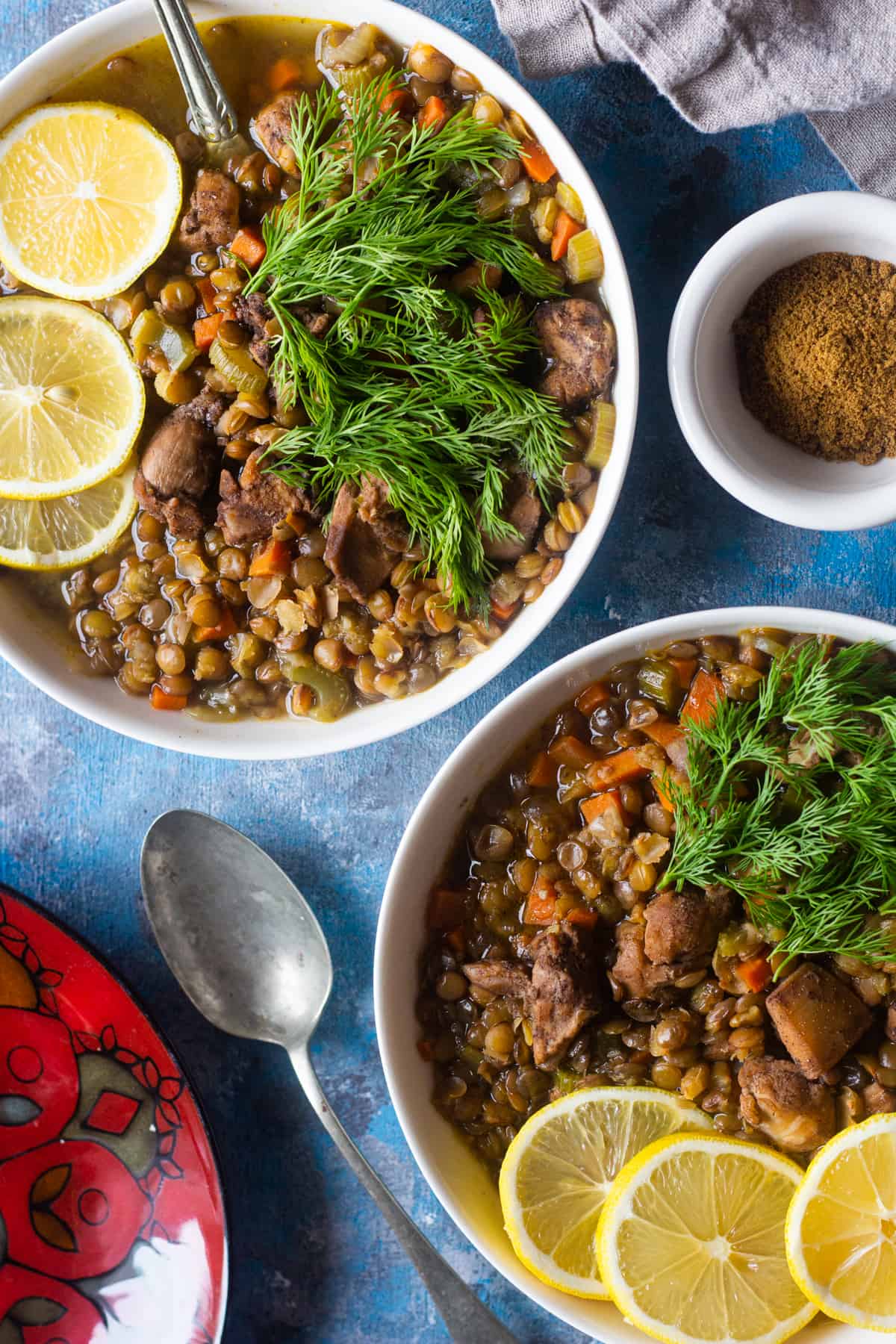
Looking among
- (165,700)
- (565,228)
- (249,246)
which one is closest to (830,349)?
(565,228)

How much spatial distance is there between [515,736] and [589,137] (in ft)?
5.32

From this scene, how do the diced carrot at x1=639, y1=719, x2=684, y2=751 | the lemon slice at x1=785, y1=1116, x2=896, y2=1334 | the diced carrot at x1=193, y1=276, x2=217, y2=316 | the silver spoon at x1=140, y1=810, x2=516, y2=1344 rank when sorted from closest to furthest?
the lemon slice at x1=785, y1=1116, x2=896, y2=1334
the diced carrot at x1=639, y1=719, x2=684, y2=751
the diced carrot at x1=193, y1=276, x2=217, y2=316
the silver spoon at x1=140, y1=810, x2=516, y2=1344

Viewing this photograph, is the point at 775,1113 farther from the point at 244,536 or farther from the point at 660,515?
the point at 244,536

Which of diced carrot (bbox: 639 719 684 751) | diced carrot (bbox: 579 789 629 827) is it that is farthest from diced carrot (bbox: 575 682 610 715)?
diced carrot (bbox: 579 789 629 827)

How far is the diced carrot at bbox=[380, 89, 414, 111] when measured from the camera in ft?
9.21

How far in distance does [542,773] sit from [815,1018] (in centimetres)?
90

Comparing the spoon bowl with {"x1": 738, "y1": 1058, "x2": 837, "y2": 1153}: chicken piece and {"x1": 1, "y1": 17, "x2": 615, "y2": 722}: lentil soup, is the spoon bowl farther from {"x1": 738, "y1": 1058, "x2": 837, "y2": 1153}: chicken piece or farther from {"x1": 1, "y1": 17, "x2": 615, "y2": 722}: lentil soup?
{"x1": 738, "y1": 1058, "x2": 837, "y2": 1153}: chicken piece

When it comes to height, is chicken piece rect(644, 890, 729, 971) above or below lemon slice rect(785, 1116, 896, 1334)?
above

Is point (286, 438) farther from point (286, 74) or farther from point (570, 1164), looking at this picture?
point (570, 1164)

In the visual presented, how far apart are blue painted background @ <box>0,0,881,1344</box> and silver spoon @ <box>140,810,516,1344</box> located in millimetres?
97

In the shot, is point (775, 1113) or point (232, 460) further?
point (232, 460)

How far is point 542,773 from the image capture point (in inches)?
118

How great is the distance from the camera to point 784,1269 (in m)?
A: 2.78

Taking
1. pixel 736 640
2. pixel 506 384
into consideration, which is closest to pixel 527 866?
pixel 736 640
